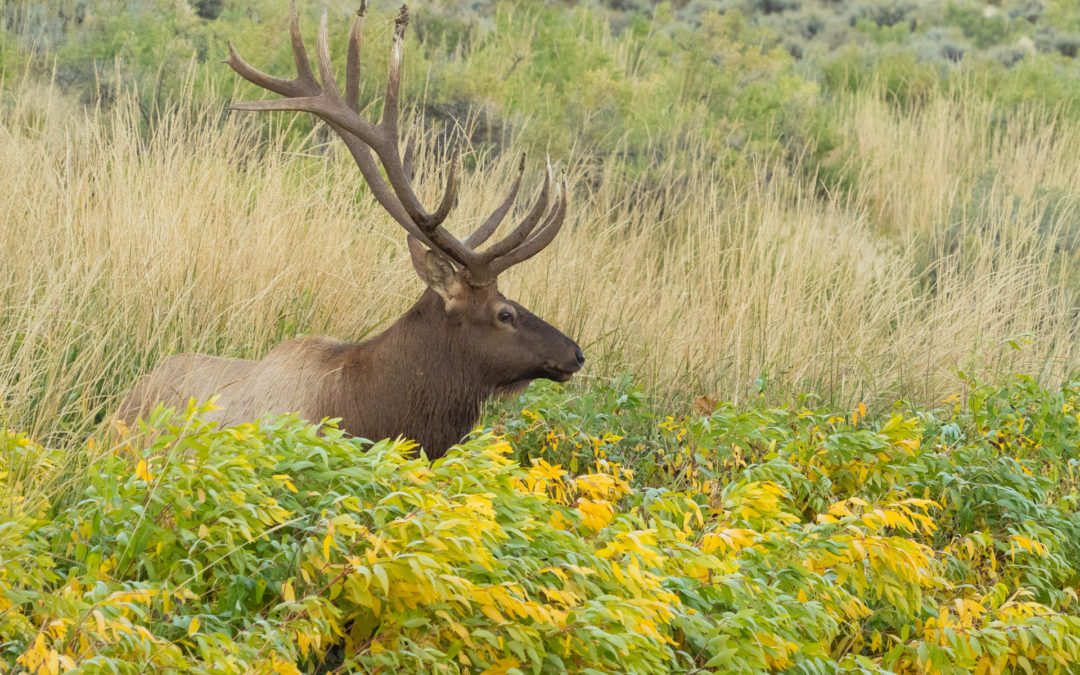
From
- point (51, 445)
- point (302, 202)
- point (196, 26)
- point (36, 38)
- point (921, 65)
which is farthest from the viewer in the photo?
point (921, 65)

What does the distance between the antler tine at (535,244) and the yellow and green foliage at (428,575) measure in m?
1.18

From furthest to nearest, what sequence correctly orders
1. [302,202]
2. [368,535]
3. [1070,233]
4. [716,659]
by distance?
[1070,233] → [302,202] → [716,659] → [368,535]

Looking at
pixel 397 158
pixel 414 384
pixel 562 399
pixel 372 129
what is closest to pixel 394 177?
pixel 397 158

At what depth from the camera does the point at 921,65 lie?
1507 centimetres

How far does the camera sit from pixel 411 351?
5.00 metres

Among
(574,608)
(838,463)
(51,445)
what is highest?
(574,608)

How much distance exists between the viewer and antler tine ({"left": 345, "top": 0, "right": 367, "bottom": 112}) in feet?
15.8

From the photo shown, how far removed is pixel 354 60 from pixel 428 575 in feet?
9.65

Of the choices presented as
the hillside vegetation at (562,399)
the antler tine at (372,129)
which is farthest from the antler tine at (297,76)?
the hillside vegetation at (562,399)

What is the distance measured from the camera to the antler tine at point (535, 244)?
5.07 m

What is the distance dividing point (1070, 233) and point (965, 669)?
6.59 meters

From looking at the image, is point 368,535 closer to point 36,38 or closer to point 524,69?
point 36,38

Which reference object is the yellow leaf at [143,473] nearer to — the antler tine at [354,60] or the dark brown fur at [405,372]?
the dark brown fur at [405,372]

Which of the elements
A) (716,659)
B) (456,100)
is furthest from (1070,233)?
(716,659)
